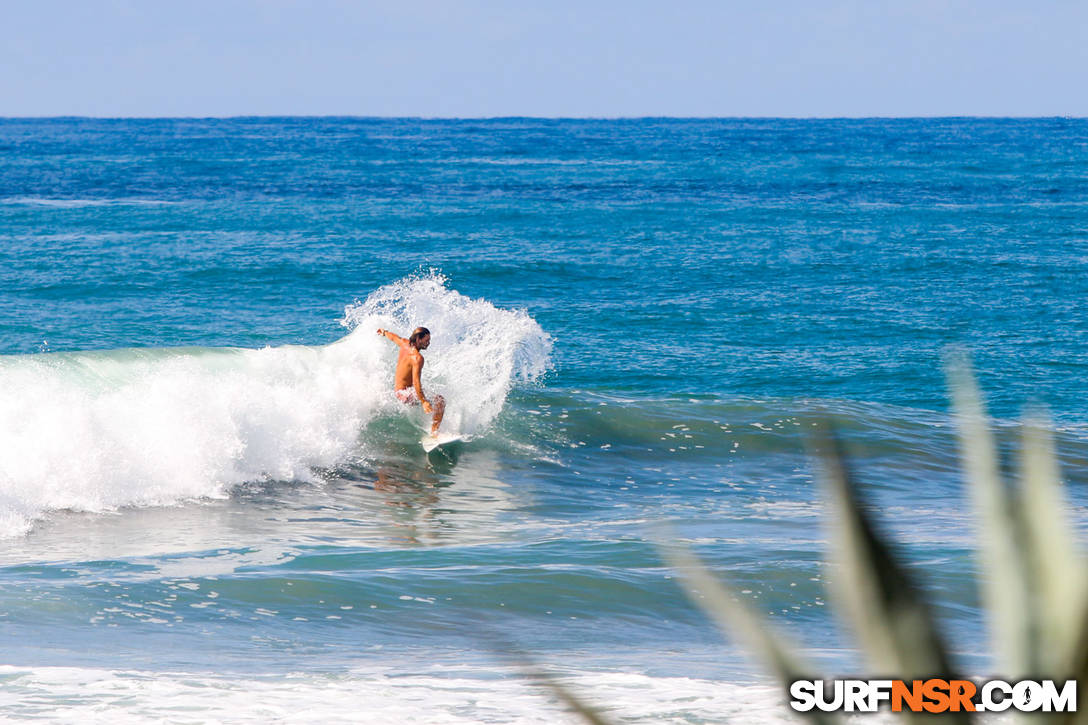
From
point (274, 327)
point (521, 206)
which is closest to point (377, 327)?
point (274, 327)

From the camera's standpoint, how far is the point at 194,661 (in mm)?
6527

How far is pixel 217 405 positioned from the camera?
12.9 metres

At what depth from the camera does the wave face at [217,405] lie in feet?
37.0

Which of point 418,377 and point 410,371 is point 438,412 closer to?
Result: point 410,371

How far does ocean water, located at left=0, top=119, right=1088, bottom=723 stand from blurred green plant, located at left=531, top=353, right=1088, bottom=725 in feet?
1.00

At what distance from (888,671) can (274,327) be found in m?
22.5

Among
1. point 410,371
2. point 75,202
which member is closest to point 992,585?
point 410,371

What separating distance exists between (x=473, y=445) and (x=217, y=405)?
10.6 ft

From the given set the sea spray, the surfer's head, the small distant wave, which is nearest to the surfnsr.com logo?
the surfer's head

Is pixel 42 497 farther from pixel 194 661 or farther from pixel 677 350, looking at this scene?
pixel 677 350

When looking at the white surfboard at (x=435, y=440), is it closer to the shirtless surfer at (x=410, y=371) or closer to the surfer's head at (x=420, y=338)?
the shirtless surfer at (x=410, y=371)

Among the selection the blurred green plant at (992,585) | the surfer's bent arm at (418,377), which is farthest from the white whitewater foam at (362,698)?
the surfer's bent arm at (418,377)

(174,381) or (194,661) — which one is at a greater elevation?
(174,381)

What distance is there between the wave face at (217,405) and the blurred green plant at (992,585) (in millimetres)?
9740
